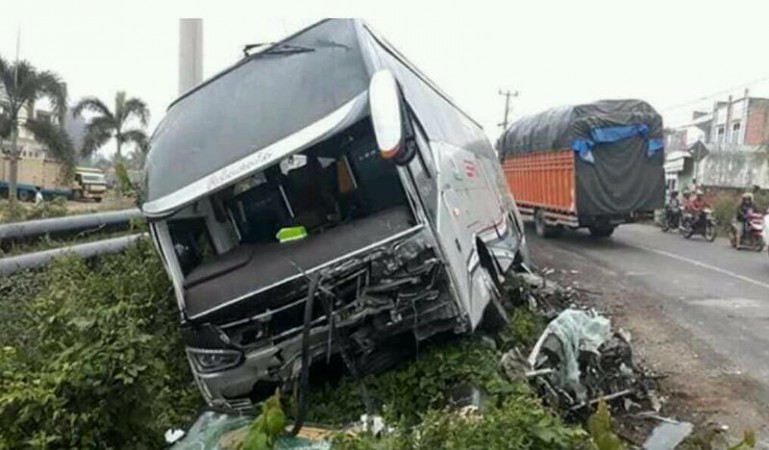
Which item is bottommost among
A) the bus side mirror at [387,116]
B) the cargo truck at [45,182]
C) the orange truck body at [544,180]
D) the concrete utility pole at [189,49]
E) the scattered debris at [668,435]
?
the cargo truck at [45,182]

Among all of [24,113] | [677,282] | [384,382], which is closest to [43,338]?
[384,382]

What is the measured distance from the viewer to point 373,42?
4.88m

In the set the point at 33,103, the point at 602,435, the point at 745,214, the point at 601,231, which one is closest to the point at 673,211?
the point at 745,214

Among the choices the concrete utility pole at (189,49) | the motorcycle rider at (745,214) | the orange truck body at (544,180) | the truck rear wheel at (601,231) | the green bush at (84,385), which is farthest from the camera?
the motorcycle rider at (745,214)

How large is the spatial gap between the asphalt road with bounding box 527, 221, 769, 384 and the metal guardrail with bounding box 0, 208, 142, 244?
20.7 feet

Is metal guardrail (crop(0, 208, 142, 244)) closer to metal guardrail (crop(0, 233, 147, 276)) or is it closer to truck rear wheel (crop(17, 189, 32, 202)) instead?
metal guardrail (crop(0, 233, 147, 276))

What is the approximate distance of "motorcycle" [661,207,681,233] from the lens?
66.2 ft

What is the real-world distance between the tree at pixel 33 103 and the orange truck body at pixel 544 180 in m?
17.5

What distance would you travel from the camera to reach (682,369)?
6172 mm

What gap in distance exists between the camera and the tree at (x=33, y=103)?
2552cm

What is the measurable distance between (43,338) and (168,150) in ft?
4.77

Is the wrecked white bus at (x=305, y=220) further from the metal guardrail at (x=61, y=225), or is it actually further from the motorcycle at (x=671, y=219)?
the motorcycle at (x=671, y=219)

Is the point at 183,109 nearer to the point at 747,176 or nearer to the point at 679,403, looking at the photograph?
the point at 679,403

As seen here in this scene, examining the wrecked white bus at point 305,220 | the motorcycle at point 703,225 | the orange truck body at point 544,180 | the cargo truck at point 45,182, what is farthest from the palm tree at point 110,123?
the wrecked white bus at point 305,220
